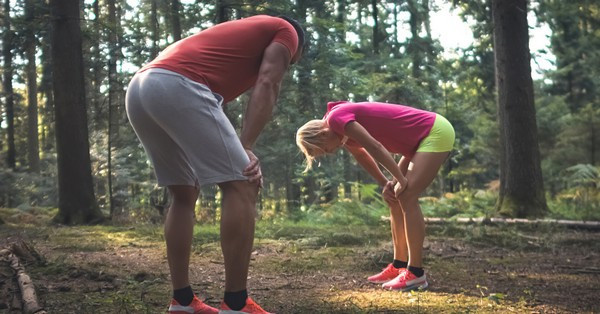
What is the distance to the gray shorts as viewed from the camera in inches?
93.7

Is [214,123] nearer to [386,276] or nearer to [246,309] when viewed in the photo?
[246,309]

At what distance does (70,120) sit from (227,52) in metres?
7.99

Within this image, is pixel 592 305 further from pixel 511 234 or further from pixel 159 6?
pixel 159 6

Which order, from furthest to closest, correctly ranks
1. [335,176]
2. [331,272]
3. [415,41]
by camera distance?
[415,41] < [335,176] < [331,272]

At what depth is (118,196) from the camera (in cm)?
1666

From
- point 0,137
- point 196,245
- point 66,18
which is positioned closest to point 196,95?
point 196,245

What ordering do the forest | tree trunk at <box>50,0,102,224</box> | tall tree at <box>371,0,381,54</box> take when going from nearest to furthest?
1. the forest
2. tree trunk at <box>50,0,102,224</box>
3. tall tree at <box>371,0,381,54</box>

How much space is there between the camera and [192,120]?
240cm

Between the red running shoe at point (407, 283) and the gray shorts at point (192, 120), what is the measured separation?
1.81 metres

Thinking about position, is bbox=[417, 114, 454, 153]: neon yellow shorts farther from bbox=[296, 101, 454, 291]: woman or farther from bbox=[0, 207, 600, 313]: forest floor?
bbox=[0, 207, 600, 313]: forest floor

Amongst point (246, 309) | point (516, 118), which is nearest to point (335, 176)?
point (516, 118)

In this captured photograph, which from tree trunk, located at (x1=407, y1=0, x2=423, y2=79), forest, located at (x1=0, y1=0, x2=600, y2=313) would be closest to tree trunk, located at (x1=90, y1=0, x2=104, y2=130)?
forest, located at (x1=0, y1=0, x2=600, y2=313)

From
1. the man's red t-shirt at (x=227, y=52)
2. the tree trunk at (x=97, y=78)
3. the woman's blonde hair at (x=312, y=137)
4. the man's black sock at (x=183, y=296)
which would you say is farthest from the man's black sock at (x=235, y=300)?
the tree trunk at (x=97, y=78)

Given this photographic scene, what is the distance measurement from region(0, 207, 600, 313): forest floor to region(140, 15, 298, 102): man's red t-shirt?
1291 mm
